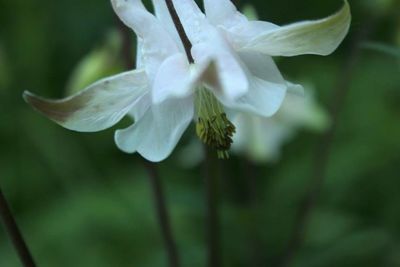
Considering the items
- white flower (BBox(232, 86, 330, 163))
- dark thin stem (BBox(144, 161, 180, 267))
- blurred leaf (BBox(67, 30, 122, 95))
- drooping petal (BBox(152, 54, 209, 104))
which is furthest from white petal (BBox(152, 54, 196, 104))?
white flower (BBox(232, 86, 330, 163))

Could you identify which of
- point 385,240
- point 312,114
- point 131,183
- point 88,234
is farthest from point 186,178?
point 385,240

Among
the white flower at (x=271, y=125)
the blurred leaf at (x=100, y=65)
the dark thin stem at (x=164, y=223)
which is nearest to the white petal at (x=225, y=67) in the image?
the dark thin stem at (x=164, y=223)

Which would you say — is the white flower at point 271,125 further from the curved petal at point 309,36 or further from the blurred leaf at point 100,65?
the curved petal at point 309,36

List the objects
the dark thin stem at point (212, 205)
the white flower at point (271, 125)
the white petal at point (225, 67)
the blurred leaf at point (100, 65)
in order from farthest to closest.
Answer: the white flower at point (271, 125) → the blurred leaf at point (100, 65) → the dark thin stem at point (212, 205) → the white petal at point (225, 67)

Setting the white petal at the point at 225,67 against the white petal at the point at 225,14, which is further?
the white petal at the point at 225,14

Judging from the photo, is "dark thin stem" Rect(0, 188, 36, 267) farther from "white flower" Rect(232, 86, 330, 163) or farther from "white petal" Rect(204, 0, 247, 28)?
"white flower" Rect(232, 86, 330, 163)

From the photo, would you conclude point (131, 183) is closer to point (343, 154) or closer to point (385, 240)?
point (343, 154)
